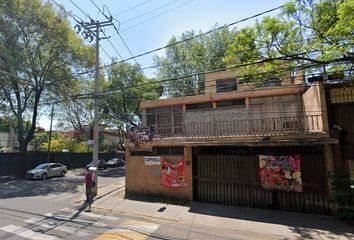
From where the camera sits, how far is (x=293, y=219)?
12492mm

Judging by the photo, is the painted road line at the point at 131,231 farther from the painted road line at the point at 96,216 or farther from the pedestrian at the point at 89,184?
the pedestrian at the point at 89,184

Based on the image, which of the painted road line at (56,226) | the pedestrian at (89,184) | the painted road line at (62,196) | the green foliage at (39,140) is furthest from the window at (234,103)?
the green foliage at (39,140)

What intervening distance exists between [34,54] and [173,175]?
19.1 m

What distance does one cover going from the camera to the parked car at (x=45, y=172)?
86.3ft

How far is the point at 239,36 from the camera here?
13750 millimetres

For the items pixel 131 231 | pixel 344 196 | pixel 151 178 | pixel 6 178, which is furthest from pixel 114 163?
pixel 344 196

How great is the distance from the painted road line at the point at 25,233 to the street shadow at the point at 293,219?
667 cm

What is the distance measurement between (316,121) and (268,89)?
4.43m

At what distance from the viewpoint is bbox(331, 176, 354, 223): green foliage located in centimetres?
1189

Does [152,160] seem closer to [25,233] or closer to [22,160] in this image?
[25,233]

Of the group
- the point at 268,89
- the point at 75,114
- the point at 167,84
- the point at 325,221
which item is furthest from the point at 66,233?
the point at 75,114

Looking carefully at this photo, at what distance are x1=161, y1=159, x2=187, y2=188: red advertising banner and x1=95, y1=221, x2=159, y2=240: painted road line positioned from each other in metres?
4.80

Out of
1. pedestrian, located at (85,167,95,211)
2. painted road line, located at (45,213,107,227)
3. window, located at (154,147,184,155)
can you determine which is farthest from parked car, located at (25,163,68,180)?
painted road line, located at (45,213,107,227)

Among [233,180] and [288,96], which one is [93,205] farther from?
[288,96]
